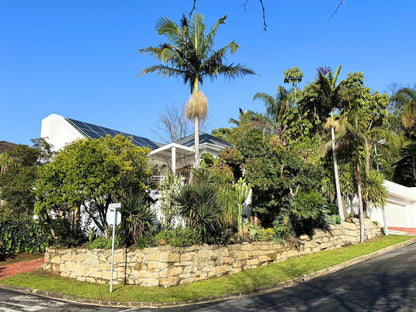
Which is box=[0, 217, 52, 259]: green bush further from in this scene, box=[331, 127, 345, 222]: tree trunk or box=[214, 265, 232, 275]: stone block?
box=[331, 127, 345, 222]: tree trunk

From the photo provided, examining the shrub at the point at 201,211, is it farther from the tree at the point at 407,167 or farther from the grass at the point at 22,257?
the tree at the point at 407,167

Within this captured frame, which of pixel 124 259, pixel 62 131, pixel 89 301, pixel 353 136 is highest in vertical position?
pixel 62 131

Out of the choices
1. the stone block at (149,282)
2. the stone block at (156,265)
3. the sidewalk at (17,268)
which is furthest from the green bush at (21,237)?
the stone block at (156,265)

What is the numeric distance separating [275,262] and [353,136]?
8.86 meters

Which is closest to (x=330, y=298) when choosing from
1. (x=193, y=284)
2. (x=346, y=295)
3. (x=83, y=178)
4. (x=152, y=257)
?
(x=346, y=295)

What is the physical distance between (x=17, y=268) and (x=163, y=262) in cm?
848

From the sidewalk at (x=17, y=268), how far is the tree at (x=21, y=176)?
3.46 m

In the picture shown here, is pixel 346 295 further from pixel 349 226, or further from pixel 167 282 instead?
pixel 349 226

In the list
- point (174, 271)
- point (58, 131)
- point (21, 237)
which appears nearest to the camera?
point (174, 271)

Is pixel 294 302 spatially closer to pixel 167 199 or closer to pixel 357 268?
pixel 357 268

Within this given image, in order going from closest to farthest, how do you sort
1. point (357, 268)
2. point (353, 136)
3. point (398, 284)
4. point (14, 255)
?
point (398, 284)
point (357, 268)
point (14, 255)
point (353, 136)

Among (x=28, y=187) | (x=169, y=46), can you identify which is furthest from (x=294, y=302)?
(x=28, y=187)

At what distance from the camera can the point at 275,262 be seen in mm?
14633

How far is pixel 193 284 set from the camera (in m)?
11.3
